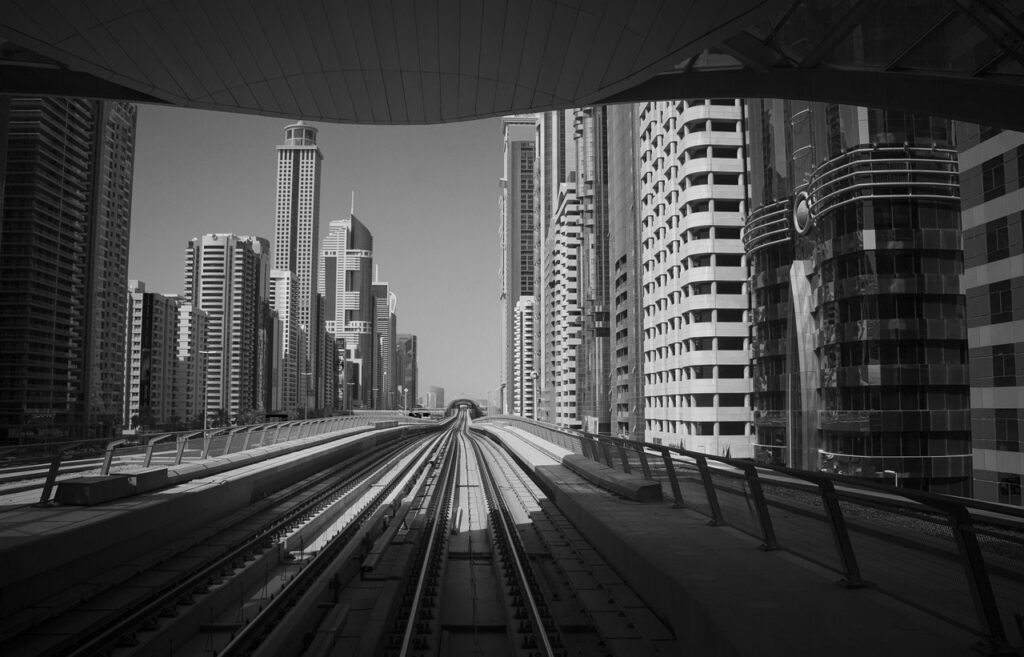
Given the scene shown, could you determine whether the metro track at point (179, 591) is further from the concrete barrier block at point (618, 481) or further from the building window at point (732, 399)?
the building window at point (732, 399)

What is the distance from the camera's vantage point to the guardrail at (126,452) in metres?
12.7

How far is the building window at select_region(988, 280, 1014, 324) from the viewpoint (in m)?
21.2

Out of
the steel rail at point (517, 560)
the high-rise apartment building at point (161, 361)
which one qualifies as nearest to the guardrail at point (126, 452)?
the steel rail at point (517, 560)

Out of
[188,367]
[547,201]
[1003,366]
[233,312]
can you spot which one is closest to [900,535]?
[1003,366]

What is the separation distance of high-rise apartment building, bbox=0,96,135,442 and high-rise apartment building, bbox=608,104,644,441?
63834 mm

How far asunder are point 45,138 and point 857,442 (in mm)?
98577

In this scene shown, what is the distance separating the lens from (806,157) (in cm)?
3516

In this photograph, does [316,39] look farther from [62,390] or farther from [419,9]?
[62,390]

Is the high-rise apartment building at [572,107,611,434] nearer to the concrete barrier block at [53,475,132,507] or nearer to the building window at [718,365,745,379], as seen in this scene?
the building window at [718,365,745,379]

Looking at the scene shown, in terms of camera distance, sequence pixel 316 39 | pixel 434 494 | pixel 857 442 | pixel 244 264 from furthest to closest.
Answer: pixel 244 264 → pixel 857 442 → pixel 434 494 → pixel 316 39

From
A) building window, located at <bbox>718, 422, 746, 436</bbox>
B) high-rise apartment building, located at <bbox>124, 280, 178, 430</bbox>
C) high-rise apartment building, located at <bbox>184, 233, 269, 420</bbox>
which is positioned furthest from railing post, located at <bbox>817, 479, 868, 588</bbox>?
high-rise apartment building, located at <bbox>184, 233, 269, 420</bbox>

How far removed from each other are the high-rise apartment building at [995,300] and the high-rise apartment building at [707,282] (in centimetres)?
2731

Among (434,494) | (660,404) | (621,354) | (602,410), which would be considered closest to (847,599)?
(434,494)

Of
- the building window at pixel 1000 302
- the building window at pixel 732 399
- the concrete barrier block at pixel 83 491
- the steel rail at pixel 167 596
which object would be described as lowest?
the steel rail at pixel 167 596
